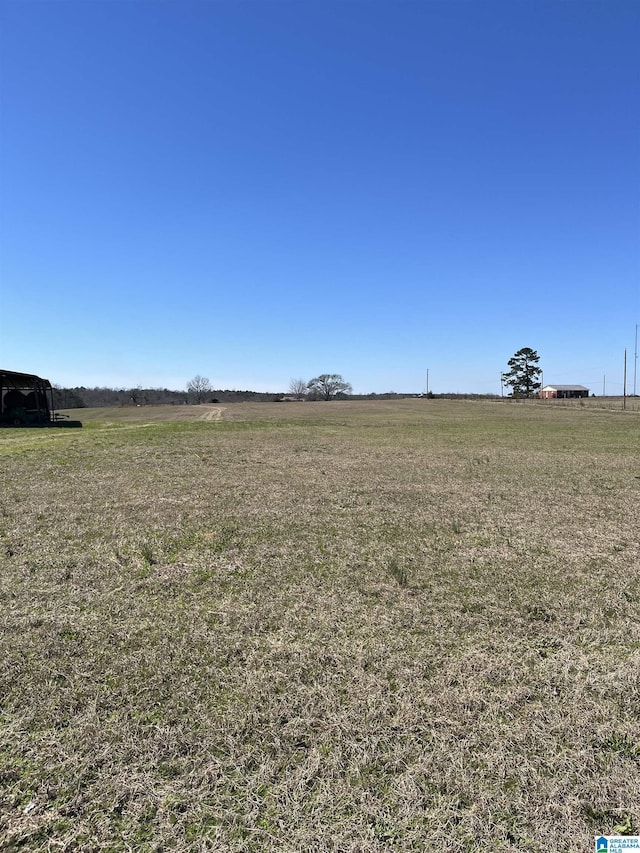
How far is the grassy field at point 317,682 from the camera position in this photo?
1739mm

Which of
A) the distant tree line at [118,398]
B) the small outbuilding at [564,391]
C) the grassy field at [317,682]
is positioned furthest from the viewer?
the small outbuilding at [564,391]

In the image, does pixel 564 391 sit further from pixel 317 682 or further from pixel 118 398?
pixel 317 682

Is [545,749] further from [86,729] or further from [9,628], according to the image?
[9,628]

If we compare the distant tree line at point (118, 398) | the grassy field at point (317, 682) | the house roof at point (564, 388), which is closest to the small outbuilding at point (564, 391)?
the house roof at point (564, 388)

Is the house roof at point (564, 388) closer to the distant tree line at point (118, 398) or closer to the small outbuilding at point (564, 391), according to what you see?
the small outbuilding at point (564, 391)

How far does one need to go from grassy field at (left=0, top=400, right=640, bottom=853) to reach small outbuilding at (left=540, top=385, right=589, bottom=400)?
369 feet

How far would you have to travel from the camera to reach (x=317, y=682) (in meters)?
2.56

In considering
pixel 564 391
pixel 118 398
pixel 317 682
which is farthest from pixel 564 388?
pixel 317 682

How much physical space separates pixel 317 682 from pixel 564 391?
124 m

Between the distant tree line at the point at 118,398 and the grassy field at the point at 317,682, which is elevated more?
the distant tree line at the point at 118,398

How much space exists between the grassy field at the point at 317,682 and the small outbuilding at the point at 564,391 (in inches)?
4424

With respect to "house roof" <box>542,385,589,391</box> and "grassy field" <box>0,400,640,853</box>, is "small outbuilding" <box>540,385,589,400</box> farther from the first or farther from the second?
"grassy field" <box>0,400,640,853</box>

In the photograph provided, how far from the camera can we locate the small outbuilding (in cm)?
10488

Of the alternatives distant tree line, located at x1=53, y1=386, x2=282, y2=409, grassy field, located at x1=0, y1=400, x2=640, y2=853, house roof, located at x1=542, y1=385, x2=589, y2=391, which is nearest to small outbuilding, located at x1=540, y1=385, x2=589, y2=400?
house roof, located at x1=542, y1=385, x2=589, y2=391
